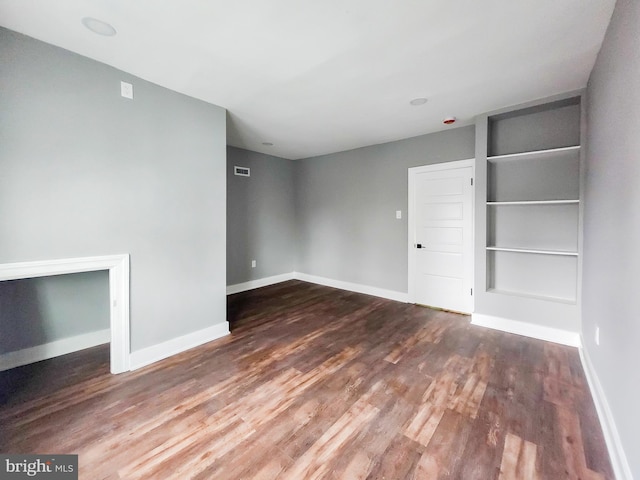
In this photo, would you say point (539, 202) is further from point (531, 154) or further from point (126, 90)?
point (126, 90)

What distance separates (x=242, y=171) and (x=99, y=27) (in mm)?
3048

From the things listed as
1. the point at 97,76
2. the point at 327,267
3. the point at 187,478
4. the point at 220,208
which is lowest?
the point at 187,478

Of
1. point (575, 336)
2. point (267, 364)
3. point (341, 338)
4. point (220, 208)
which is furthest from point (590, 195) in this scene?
point (220, 208)

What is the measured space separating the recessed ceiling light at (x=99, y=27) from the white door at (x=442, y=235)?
11.8 ft

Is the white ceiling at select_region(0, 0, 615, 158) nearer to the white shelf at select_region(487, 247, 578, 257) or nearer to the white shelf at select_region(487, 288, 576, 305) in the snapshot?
the white shelf at select_region(487, 247, 578, 257)

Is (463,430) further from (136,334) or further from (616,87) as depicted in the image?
(136,334)

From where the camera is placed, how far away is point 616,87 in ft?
5.24

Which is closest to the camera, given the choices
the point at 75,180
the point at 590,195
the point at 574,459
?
the point at 574,459

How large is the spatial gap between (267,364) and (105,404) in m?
1.17

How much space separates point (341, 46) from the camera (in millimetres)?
1939

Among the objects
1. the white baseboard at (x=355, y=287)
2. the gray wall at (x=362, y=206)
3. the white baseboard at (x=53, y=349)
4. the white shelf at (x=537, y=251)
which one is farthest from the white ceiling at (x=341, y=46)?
the white baseboard at (x=355, y=287)

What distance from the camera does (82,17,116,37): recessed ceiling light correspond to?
1.71 m

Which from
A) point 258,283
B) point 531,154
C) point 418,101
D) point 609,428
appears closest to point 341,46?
point 418,101

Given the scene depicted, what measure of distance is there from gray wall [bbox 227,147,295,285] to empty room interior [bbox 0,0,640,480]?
133cm
